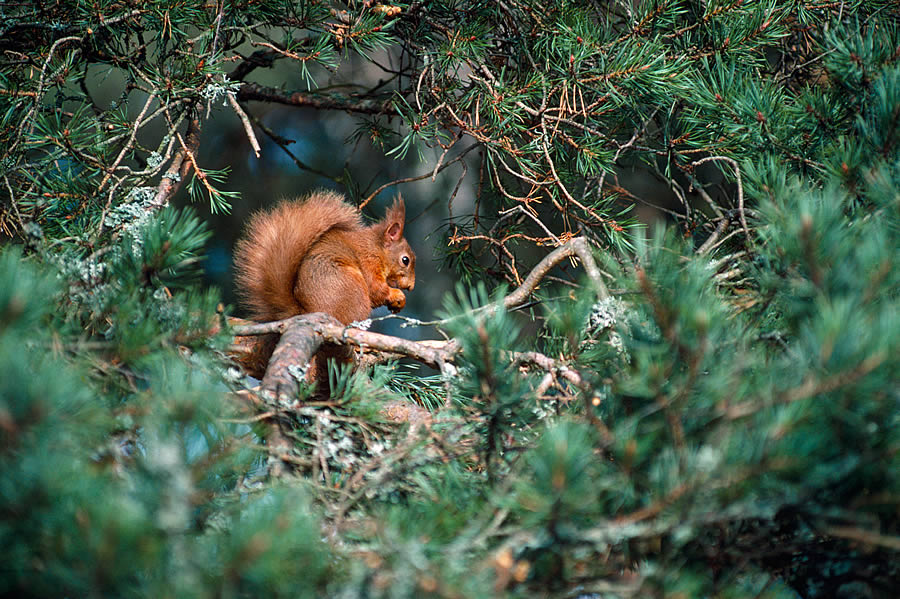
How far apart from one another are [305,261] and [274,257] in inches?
3.6

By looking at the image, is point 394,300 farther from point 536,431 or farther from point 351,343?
point 536,431

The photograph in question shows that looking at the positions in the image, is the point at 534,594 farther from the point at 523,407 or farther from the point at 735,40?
the point at 735,40

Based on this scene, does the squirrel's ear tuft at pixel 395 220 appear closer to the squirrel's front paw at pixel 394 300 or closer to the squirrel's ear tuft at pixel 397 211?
the squirrel's ear tuft at pixel 397 211

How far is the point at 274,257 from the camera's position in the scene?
1714 millimetres

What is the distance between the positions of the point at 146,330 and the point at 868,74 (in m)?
0.77

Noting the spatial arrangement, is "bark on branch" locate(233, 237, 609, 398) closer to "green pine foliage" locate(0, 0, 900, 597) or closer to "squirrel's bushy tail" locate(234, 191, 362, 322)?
"green pine foliage" locate(0, 0, 900, 597)

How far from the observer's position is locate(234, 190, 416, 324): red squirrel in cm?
169

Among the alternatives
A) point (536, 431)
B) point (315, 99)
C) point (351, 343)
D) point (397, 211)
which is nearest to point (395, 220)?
point (397, 211)

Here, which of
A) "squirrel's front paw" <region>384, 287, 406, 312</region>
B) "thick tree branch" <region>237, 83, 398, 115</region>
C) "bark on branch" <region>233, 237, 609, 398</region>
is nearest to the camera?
"bark on branch" <region>233, 237, 609, 398</region>

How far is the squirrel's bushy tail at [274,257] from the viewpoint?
1.69 meters

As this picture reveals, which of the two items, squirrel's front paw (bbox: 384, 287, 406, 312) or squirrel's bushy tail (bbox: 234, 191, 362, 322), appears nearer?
squirrel's bushy tail (bbox: 234, 191, 362, 322)

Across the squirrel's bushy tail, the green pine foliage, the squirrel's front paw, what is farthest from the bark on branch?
the squirrel's front paw

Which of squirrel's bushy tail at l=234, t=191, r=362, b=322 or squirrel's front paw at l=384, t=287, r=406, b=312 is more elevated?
squirrel's front paw at l=384, t=287, r=406, b=312

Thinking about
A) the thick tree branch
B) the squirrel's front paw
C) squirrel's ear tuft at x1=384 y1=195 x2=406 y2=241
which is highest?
squirrel's ear tuft at x1=384 y1=195 x2=406 y2=241
